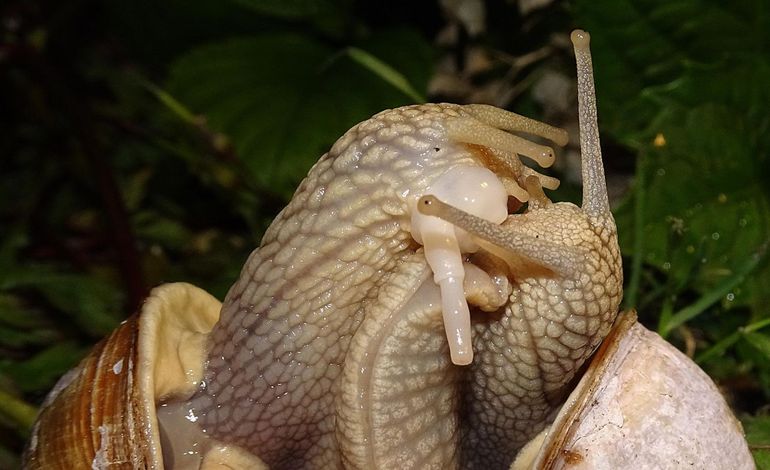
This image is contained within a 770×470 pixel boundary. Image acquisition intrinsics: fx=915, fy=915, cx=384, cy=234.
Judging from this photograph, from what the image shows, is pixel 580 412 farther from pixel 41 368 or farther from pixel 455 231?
pixel 41 368

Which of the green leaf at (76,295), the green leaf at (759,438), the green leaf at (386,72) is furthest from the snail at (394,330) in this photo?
the green leaf at (386,72)

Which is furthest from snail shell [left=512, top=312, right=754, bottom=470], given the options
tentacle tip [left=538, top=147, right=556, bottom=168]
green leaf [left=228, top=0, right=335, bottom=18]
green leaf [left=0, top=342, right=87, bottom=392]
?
green leaf [left=228, top=0, right=335, bottom=18]

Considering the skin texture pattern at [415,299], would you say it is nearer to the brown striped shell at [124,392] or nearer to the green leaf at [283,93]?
the brown striped shell at [124,392]

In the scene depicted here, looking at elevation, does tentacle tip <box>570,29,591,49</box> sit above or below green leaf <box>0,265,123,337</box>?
above

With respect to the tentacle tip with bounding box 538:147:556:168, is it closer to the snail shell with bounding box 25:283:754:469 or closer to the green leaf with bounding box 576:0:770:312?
the snail shell with bounding box 25:283:754:469

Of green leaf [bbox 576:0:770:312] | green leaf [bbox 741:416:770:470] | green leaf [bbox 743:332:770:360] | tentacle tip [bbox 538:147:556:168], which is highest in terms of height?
tentacle tip [bbox 538:147:556:168]

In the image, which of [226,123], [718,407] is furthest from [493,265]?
[226,123]

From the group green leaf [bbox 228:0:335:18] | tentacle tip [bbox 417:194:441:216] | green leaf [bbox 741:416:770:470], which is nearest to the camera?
tentacle tip [bbox 417:194:441:216]
